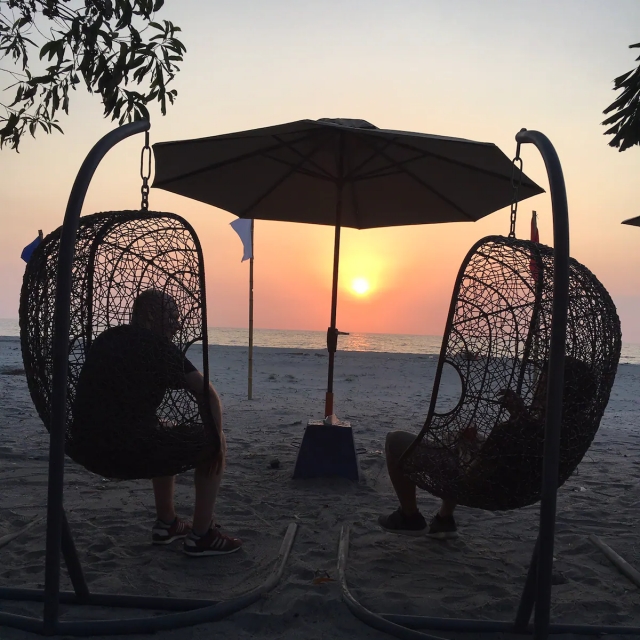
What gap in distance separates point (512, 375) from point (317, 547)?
1492 millimetres

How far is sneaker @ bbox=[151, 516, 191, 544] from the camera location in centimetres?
327

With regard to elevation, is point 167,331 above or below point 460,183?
below

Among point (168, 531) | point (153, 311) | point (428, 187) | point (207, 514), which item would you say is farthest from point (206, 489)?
point (428, 187)

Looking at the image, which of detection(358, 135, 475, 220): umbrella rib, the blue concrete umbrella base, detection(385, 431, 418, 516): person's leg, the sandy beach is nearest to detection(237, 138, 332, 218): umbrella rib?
detection(358, 135, 475, 220): umbrella rib

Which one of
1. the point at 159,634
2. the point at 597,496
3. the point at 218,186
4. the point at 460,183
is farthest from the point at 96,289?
the point at 597,496

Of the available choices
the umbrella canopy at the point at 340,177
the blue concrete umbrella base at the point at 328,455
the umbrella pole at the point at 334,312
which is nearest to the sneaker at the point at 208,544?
the blue concrete umbrella base at the point at 328,455

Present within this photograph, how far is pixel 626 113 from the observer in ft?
14.7

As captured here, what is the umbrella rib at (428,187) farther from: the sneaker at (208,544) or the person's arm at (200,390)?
the sneaker at (208,544)

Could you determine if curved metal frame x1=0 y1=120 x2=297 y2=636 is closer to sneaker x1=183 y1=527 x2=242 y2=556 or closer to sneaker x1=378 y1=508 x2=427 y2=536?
sneaker x1=183 y1=527 x2=242 y2=556

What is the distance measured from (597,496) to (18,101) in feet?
17.3

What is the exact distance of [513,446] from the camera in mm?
2590

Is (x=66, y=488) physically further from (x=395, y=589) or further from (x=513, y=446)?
(x=513, y=446)

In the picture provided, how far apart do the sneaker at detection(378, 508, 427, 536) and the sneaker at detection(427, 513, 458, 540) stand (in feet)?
0.25

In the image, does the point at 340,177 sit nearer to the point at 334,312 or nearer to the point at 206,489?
the point at 334,312
